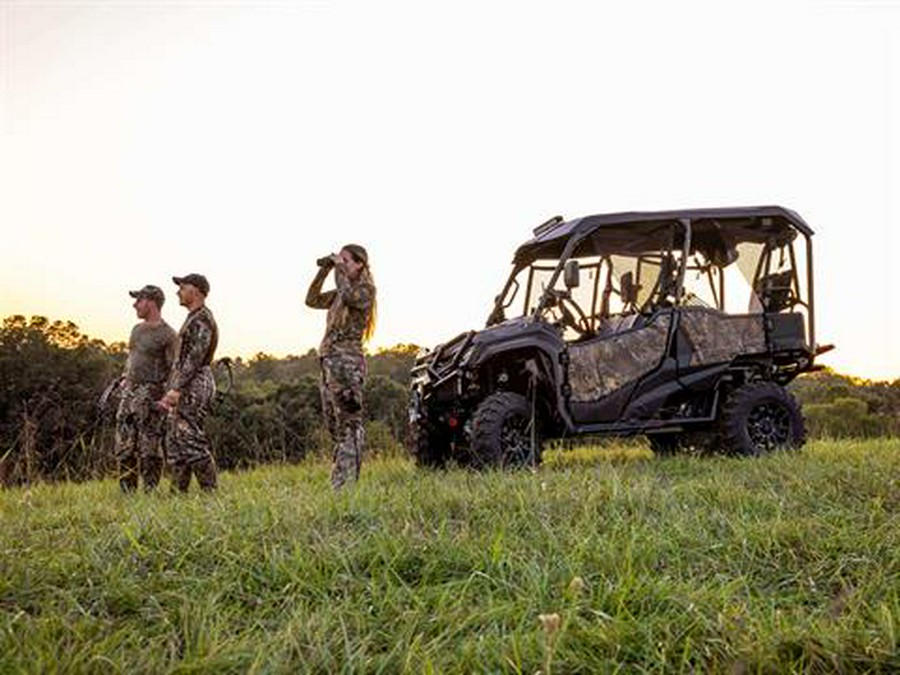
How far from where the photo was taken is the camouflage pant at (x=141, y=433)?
8.59 meters

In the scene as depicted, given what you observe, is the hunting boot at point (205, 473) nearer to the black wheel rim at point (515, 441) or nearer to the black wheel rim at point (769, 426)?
the black wheel rim at point (515, 441)

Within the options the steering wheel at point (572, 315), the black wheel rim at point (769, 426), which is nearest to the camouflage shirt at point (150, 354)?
the steering wheel at point (572, 315)

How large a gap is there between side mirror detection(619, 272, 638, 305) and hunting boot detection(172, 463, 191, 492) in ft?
15.2

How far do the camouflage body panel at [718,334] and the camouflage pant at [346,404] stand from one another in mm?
3675

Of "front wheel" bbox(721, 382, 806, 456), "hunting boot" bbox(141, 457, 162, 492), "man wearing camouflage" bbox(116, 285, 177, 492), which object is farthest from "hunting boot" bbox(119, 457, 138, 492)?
"front wheel" bbox(721, 382, 806, 456)

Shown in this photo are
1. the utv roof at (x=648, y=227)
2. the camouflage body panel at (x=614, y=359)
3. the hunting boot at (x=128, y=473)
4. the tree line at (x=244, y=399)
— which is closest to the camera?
the hunting boot at (x=128, y=473)

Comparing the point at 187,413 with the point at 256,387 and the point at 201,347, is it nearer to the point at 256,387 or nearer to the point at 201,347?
the point at 201,347

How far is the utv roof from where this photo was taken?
970 centimetres

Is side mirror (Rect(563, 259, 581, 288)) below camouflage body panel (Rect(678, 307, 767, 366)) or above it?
above

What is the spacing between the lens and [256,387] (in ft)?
70.1

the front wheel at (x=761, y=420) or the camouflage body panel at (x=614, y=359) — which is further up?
the camouflage body panel at (x=614, y=359)

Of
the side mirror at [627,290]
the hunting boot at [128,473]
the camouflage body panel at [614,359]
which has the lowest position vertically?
the hunting boot at [128,473]

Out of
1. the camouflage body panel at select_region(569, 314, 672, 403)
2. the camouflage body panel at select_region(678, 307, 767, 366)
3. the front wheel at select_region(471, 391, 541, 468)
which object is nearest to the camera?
the front wheel at select_region(471, 391, 541, 468)

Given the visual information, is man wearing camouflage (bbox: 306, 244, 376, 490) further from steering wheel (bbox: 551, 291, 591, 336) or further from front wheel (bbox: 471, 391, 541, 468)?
steering wheel (bbox: 551, 291, 591, 336)
